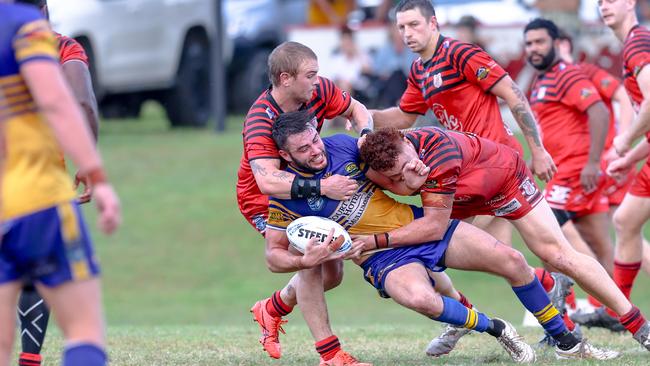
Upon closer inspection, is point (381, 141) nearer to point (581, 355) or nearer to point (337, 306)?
point (581, 355)

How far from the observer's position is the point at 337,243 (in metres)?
5.68

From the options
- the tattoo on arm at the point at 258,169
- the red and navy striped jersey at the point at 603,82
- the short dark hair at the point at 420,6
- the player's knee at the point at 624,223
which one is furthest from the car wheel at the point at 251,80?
the tattoo on arm at the point at 258,169

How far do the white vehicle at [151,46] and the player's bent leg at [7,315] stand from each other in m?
11.4

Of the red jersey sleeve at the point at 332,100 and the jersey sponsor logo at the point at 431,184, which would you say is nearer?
the jersey sponsor logo at the point at 431,184

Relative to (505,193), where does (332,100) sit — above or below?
above

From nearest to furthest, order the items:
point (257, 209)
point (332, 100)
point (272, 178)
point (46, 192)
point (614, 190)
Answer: point (46, 192) → point (272, 178) → point (332, 100) → point (257, 209) → point (614, 190)

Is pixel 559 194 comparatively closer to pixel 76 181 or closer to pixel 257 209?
pixel 257 209

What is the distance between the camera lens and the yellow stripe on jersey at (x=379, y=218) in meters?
6.00

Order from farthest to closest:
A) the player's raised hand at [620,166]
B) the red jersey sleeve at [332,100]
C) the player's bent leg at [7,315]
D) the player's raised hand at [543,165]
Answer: the player's raised hand at [620,166] → the player's raised hand at [543,165] → the red jersey sleeve at [332,100] → the player's bent leg at [7,315]

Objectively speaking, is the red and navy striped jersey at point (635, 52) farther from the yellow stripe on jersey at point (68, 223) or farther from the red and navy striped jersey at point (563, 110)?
the yellow stripe on jersey at point (68, 223)

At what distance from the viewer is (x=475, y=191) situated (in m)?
6.16

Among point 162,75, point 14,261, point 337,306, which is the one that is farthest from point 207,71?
point 14,261

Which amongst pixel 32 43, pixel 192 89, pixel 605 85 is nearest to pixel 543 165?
pixel 605 85

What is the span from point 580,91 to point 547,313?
2.74 metres
